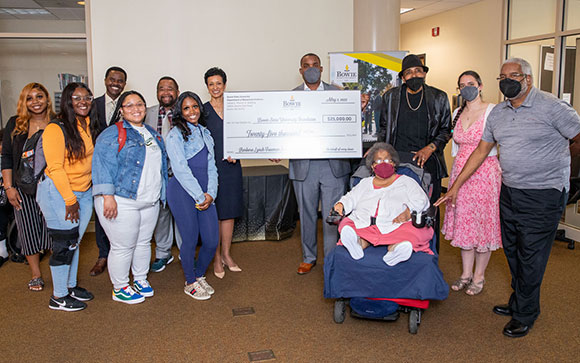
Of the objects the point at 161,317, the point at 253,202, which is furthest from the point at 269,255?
the point at 161,317

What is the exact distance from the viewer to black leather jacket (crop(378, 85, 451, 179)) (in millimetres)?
3871

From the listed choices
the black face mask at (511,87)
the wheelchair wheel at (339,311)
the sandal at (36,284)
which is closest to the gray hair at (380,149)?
the black face mask at (511,87)

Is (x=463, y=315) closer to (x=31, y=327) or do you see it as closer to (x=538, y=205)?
(x=538, y=205)

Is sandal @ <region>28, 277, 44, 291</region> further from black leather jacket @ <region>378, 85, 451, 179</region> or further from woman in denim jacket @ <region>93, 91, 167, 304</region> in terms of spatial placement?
black leather jacket @ <region>378, 85, 451, 179</region>

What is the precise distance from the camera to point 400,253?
10.2 feet

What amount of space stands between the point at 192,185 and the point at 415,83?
1898 mm

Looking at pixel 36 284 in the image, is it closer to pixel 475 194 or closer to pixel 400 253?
pixel 400 253

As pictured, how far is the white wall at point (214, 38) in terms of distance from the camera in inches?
226

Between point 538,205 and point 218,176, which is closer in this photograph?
point 538,205

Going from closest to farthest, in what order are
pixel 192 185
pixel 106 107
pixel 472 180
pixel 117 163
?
pixel 117 163 → pixel 192 185 → pixel 472 180 → pixel 106 107

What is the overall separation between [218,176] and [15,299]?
187cm

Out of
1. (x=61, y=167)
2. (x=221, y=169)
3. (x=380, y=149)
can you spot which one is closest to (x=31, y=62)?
(x=61, y=167)

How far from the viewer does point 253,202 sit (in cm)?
539

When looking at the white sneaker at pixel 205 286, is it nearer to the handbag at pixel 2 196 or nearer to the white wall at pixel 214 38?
the handbag at pixel 2 196
